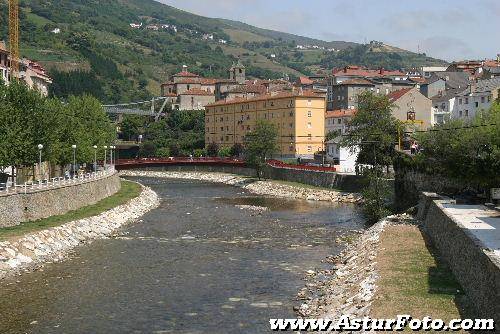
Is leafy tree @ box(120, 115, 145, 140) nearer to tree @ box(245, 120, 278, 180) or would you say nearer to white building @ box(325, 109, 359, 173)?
white building @ box(325, 109, 359, 173)

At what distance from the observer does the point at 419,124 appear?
366 feet

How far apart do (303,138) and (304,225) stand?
7738cm

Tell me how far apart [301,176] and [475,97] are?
30.7 meters

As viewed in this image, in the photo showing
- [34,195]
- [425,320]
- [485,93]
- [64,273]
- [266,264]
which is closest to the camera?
[425,320]

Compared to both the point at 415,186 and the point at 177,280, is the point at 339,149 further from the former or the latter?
the point at 177,280

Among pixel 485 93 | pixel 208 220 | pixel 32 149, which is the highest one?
pixel 485 93

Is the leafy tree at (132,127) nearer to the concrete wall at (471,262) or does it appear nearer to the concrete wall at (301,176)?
the concrete wall at (301,176)

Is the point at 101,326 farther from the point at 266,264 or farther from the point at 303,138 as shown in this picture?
the point at 303,138

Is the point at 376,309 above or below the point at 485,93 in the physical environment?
below

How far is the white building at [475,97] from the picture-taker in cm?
10381

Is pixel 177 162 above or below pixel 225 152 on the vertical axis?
below

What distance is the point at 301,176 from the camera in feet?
340

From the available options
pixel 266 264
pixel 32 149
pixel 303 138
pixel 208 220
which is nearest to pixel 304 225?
pixel 208 220

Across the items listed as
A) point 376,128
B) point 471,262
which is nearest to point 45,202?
point 376,128
